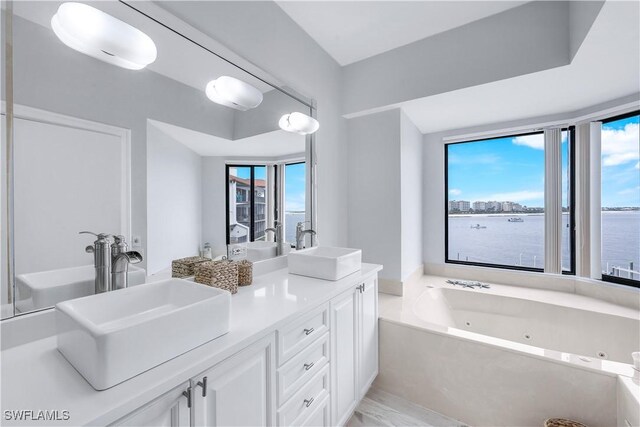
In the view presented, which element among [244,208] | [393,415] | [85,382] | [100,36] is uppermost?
[100,36]

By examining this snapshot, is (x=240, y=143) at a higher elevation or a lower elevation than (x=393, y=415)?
higher

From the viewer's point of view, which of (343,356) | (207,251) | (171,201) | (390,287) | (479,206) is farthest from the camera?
(479,206)

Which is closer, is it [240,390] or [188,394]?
[188,394]

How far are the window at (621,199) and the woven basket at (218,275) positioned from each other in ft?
9.91

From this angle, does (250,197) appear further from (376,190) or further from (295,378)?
(376,190)

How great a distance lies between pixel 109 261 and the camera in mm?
995

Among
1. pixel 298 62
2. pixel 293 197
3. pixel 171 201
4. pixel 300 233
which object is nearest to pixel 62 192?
Answer: pixel 171 201

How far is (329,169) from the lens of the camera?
239 centimetres

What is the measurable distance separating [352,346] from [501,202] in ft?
7.84

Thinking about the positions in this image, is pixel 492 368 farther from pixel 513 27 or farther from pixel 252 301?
pixel 513 27

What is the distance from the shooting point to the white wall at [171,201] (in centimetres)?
118

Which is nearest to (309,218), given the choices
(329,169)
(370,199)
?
(329,169)

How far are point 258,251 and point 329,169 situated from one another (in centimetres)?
103

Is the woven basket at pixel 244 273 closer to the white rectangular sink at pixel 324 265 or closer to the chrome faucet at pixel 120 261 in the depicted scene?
the white rectangular sink at pixel 324 265
